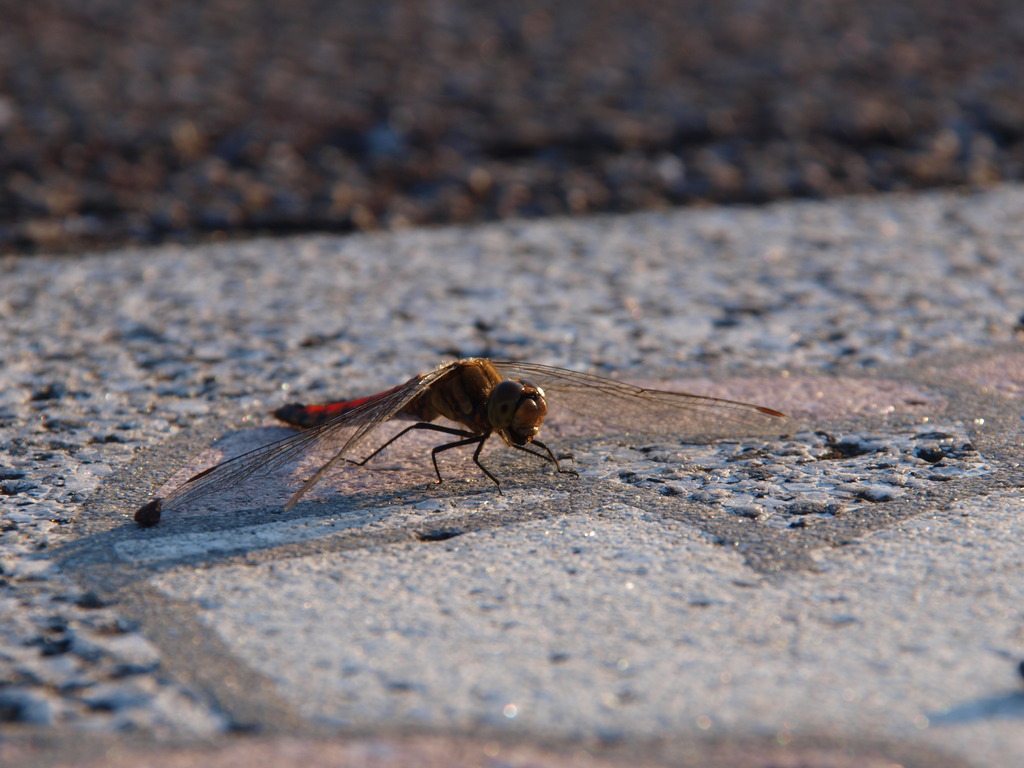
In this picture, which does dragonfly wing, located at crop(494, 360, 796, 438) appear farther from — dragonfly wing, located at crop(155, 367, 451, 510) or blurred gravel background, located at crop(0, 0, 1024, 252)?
blurred gravel background, located at crop(0, 0, 1024, 252)

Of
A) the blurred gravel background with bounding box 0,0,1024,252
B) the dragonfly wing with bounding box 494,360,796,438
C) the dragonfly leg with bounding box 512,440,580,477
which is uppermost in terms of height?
the blurred gravel background with bounding box 0,0,1024,252

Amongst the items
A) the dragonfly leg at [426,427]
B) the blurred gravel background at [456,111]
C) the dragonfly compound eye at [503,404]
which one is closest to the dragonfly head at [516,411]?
the dragonfly compound eye at [503,404]

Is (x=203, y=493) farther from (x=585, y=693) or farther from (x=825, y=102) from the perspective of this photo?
(x=825, y=102)

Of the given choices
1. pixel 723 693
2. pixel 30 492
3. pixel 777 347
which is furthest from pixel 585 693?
pixel 777 347

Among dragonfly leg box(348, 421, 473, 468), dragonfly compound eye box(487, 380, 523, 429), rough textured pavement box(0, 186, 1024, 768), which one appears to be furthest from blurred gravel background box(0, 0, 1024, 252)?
dragonfly compound eye box(487, 380, 523, 429)

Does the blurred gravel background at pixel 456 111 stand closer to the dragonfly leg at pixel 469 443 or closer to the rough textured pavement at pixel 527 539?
the rough textured pavement at pixel 527 539
